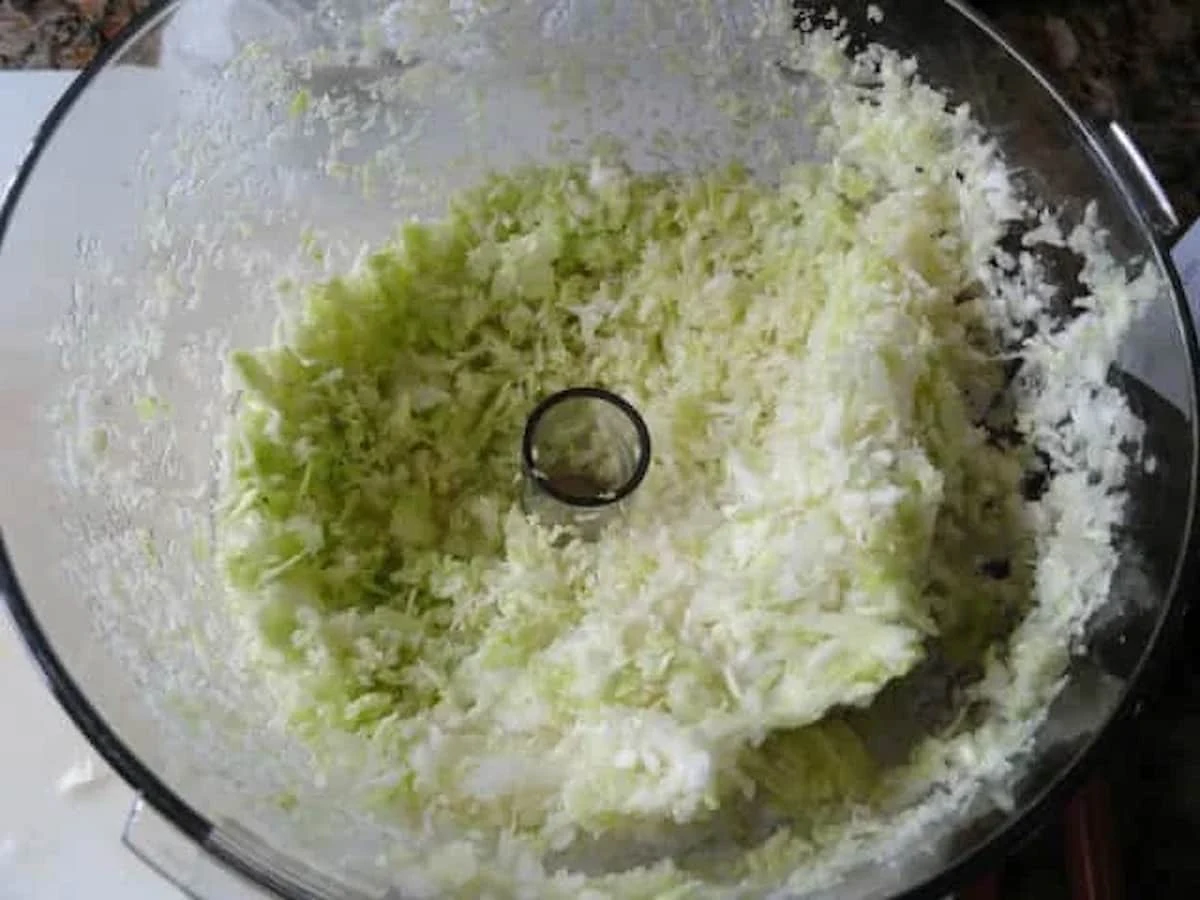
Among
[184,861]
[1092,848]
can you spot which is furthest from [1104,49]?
[184,861]

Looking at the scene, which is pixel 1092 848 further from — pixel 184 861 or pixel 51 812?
pixel 51 812

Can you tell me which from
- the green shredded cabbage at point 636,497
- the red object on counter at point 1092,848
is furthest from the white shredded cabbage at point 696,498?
the red object on counter at point 1092,848

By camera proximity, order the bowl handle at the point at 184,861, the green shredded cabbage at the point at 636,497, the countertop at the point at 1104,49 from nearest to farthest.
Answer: the bowl handle at the point at 184,861 < the green shredded cabbage at the point at 636,497 < the countertop at the point at 1104,49

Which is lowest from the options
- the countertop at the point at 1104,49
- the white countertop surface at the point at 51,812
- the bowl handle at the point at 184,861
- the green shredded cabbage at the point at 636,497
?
the white countertop surface at the point at 51,812

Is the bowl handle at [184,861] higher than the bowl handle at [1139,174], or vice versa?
the bowl handle at [1139,174]

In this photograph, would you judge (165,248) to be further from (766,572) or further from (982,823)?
(982,823)

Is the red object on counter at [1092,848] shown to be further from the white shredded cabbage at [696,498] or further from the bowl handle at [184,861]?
the bowl handle at [184,861]

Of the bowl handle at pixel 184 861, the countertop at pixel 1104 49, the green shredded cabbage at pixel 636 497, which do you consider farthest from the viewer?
the countertop at pixel 1104 49
